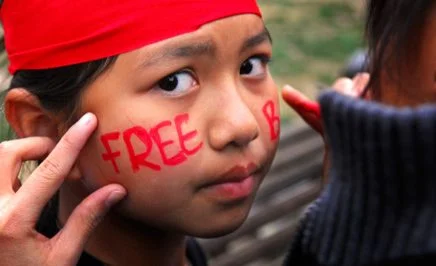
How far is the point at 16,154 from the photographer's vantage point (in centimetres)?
141

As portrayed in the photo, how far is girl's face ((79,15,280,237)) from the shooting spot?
4.35 feet

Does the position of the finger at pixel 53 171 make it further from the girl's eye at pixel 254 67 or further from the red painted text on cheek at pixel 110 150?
the girl's eye at pixel 254 67

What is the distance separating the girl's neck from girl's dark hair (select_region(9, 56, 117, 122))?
158mm

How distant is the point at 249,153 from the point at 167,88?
0.18 meters

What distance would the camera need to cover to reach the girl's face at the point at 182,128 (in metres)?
1.33

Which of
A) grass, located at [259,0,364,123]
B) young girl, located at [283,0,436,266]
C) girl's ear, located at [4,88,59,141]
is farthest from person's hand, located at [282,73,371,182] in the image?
grass, located at [259,0,364,123]

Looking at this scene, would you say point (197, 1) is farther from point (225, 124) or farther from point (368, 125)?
point (368, 125)

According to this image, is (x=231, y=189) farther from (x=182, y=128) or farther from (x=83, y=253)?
(x=83, y=253)

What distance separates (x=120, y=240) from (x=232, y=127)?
37 cm

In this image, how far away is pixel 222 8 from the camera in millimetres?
1366

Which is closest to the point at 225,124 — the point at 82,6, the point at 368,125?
the point at 82,6

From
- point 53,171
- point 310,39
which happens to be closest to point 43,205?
Answer: point 53,171

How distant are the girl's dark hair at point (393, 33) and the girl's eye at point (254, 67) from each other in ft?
0.99

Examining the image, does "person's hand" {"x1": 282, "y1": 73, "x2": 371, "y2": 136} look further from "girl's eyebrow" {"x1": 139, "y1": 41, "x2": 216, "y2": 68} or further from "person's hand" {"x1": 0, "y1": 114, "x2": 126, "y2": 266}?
"person's hand" {"x1": 0, "y1": 114, "x2": 126, "y2": 266}
